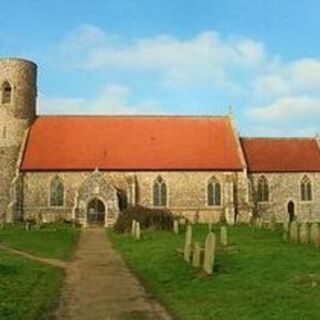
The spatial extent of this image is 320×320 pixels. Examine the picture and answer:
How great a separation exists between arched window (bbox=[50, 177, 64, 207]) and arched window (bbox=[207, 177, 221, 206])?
437 inches

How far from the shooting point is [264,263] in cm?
2109

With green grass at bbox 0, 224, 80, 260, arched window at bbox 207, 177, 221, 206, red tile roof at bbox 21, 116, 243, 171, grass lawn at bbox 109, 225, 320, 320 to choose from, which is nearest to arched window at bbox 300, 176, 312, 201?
red tile roof at bbox 21, 116, 243, 171

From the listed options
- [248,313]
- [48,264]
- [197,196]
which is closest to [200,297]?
[248,313]

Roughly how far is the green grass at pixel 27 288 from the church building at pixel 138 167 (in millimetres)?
28385

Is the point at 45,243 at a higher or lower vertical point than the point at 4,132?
lower

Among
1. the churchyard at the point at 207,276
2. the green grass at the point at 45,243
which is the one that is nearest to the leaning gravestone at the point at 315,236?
the churchyard at the point at 207,276

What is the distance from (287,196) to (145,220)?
16.5m

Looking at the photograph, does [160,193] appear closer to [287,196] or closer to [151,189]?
[151,189]

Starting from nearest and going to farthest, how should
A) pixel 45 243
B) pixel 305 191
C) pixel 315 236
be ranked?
pixel 315 236 → pixel 45 243 → pixel 305 191

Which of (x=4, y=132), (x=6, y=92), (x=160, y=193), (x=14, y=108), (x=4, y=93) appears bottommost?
(x=160, y=193)

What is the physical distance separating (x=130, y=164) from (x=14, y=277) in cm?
3398

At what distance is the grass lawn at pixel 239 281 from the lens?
13.7 meters

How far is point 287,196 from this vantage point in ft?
178

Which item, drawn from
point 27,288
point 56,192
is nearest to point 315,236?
point 27,288
